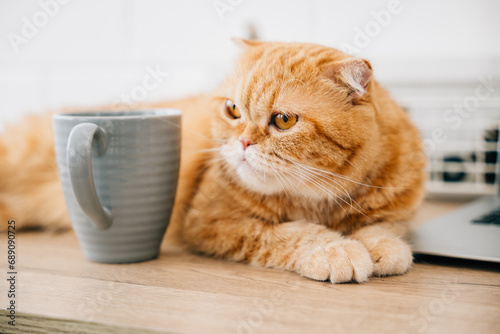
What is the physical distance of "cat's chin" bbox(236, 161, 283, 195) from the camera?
99 centimetres

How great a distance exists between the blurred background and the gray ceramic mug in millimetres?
395

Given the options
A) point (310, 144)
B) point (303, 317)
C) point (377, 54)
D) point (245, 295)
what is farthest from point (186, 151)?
point (377, 54)

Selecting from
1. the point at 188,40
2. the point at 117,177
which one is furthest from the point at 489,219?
the point at 188,40

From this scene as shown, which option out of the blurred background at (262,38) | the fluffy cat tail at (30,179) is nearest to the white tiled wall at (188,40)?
the blurred background at (262,38)

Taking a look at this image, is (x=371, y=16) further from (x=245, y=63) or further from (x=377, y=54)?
(x=245, y=63)

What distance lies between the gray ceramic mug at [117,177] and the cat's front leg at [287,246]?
132 millimetres

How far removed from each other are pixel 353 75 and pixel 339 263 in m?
0.38

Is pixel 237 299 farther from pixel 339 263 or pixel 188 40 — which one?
pixel 188 40

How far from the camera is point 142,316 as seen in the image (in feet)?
2.27

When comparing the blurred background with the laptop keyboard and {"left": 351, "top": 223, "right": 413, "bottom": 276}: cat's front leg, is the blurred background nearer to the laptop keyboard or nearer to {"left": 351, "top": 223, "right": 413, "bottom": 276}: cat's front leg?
the laptop keyboard

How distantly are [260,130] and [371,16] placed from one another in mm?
908

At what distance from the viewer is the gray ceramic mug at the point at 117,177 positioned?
0.88m

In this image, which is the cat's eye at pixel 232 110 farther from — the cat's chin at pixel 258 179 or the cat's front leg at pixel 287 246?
the cat's front leg at pixel 287 246

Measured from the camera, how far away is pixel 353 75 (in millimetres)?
957
